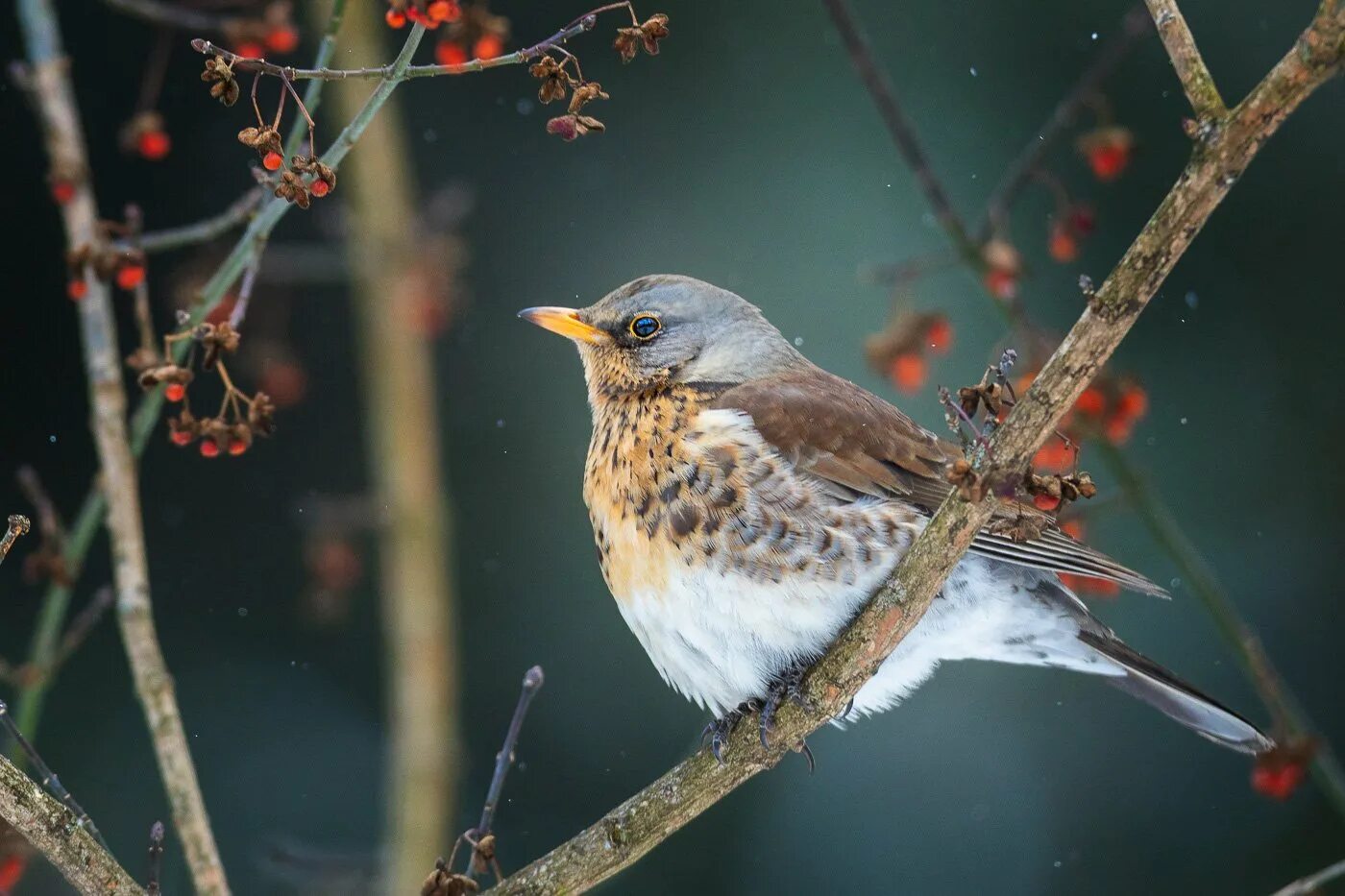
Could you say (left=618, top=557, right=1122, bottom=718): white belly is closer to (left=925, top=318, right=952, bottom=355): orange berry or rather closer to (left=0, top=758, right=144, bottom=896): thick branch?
(left=925, top=318, right=952, bottom=355): orange berry

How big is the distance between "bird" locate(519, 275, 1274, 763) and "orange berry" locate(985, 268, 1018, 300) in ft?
1.24

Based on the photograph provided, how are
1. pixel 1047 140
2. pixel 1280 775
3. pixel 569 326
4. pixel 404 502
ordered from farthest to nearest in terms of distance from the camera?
pixel 404 502
pixel 569 326
pixel 1280 775
pixel 1047 140

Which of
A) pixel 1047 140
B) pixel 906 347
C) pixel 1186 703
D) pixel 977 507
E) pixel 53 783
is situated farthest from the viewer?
pixel 1186 703

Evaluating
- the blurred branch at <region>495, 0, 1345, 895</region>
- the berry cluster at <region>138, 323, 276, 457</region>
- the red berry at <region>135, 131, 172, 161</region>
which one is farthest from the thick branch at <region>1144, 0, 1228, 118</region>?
the red berry at <region>135, 131, 172, 161</region>

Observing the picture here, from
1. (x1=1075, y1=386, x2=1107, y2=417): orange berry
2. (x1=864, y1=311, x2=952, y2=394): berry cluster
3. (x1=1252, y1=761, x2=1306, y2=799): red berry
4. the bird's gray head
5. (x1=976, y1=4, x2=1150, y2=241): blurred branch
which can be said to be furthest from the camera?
the bird's gray head

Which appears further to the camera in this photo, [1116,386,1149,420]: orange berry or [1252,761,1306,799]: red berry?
[1116,386,1149,420]: orange berry

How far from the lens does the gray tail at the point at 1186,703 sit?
3137 mm

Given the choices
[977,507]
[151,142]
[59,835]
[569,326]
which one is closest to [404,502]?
[569,326]

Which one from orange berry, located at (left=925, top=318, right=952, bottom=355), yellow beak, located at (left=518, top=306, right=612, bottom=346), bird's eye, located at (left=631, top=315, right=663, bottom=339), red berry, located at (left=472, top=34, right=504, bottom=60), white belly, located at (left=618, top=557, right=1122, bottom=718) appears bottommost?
white belly, located at (left=618, top=557, right=1122, bottom=718)

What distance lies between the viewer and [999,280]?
2.79 meters

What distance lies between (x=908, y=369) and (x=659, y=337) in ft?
1.92

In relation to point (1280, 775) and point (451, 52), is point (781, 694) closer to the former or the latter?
point (1280, 775)

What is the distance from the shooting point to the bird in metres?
2.91

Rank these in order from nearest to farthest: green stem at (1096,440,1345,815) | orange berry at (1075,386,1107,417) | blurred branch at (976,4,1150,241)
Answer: green stem at (1096,440,1345,815), blurred branch at (976,4,1150,241), orange berry at (1075,386,1107,417)
